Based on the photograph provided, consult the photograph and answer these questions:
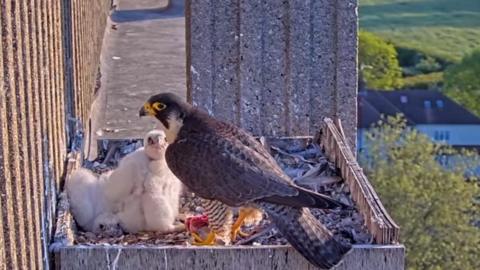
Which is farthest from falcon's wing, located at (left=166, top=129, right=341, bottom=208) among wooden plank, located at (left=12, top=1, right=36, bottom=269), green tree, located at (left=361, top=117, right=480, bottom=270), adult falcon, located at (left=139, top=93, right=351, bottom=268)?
green tree, located at (left=361, top=117, right=480, bottom=270)

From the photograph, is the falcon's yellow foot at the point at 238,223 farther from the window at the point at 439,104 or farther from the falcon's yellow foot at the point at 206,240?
the window at the point at 439,104

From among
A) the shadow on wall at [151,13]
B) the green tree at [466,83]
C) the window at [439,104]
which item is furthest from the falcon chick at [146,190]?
the green tree at [466,83]

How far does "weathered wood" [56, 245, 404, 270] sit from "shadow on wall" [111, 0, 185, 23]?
6442 millimetres

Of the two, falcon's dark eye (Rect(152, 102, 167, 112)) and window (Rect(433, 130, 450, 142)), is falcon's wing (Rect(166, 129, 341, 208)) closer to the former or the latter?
falcon's dark eye (Rect(152, 102, 167, 112))

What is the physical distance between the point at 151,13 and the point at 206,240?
6.57 metres

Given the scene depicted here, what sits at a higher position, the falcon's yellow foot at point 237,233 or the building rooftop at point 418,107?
the falcon's yellow foot at point 237,233

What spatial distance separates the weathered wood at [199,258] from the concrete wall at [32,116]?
113 millimetres

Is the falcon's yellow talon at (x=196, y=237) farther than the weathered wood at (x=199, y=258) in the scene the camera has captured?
Yes

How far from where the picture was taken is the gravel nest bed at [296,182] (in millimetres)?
3555

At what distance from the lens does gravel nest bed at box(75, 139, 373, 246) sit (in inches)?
140

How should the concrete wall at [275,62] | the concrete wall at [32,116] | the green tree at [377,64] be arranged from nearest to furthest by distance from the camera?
1. the concrete wall at [32,116]
2. the concrete wall at [275,62]
3. the green tree at [377,64]

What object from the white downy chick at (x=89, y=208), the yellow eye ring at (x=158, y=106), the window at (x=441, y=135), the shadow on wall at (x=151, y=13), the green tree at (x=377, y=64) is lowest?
the window at (x=441, y=135)

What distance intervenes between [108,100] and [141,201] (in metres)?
3.15

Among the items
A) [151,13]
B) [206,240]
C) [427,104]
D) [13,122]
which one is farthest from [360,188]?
[427,104]
